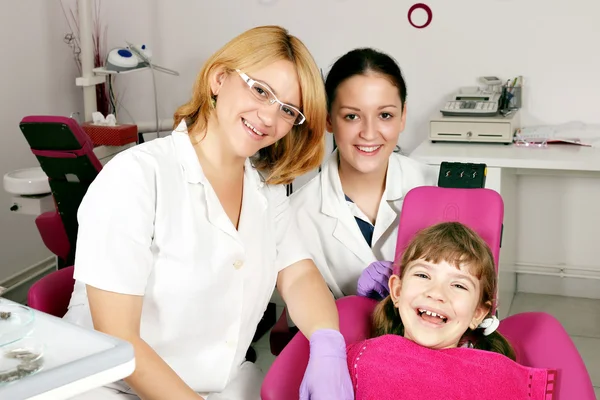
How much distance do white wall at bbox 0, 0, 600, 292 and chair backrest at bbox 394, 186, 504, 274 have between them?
4.88 ft

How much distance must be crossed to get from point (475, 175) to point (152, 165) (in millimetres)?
847

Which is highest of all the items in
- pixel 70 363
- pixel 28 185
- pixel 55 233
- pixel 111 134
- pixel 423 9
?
pixel 423 9

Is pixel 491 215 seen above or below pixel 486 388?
above

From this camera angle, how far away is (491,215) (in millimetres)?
1864

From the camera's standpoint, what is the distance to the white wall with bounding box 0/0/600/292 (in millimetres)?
3176

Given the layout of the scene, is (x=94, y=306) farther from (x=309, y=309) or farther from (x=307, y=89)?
(x=307, y=89)

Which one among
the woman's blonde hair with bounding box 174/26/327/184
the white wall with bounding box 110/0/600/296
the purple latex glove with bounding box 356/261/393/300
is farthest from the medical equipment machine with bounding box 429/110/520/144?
the woman's blonde hair with bounding box 174/26/327/184

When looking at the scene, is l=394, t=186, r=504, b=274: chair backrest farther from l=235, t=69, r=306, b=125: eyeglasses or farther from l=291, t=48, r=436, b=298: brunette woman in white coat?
l=235, t=69, r=306, b=125: eyeglasses

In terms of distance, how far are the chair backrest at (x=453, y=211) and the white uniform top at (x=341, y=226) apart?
17 centimetres

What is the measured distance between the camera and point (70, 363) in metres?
0.94

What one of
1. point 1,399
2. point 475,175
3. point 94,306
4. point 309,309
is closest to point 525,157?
point 475,175

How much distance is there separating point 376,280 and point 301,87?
0.53 metres

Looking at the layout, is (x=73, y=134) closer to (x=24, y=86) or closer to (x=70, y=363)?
(x=24, y=86)

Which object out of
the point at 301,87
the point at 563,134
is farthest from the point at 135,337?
the point at 563,134
